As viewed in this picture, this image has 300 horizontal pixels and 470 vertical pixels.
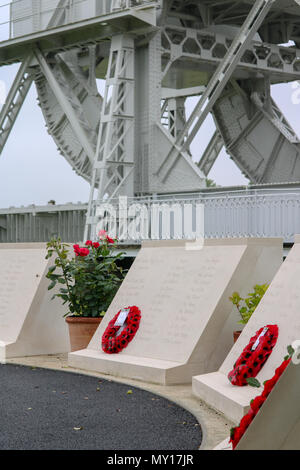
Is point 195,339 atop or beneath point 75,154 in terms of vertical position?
beneath

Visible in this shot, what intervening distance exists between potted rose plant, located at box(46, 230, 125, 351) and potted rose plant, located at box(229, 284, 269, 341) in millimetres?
2527

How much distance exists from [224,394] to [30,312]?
5003 mm

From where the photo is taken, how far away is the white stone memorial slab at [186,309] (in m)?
9.16

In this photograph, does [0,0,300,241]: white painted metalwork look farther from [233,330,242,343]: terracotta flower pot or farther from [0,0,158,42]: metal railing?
[233,330,242,343]: terracotta flower pot

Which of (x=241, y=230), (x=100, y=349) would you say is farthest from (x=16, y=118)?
(x=100, y=349)

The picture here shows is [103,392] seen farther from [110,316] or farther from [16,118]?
[16,118]

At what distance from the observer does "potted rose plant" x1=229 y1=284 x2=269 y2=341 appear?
29.8 feet

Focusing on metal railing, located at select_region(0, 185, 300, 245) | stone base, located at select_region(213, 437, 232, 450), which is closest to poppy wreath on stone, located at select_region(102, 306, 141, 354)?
stone base, located at select_region(213, 437, 232, 450)

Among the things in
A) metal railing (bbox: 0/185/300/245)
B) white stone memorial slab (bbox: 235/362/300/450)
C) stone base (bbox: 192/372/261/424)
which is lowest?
stone base (bbox: 192/372/261/424)

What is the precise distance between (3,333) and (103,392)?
357cm

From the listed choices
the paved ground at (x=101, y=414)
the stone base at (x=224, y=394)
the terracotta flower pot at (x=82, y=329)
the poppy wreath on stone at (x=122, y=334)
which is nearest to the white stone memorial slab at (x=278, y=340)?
the stone base at (x=224, y=394)

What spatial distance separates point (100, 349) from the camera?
10.4 metres

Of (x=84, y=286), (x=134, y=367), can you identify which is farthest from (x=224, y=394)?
(x=84, y=286)

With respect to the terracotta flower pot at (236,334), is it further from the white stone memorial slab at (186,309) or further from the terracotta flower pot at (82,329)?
the terracotta flower pot at (82,329)
